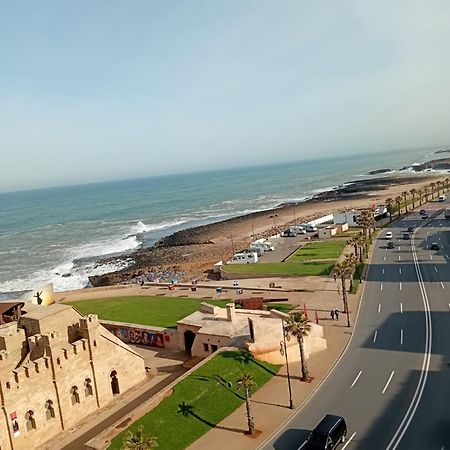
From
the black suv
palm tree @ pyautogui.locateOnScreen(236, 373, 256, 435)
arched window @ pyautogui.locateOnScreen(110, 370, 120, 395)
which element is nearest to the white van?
arched window @ pyautogui.locateOnScreen(110, 370, 120, 395)

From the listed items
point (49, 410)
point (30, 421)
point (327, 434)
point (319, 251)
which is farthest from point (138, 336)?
point (319, 251)

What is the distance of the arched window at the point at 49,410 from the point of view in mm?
28766

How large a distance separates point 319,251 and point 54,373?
171 ft

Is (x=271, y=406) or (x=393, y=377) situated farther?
(x=393, y=377)

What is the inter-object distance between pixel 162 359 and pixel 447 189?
12051 centimetres

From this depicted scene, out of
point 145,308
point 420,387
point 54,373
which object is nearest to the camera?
point 54,373

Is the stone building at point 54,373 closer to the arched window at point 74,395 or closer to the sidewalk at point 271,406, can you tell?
the arched window at point 74,395

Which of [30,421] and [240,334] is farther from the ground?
[240,334]

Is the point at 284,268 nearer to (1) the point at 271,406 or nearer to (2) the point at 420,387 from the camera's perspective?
(2) the point at 420,387

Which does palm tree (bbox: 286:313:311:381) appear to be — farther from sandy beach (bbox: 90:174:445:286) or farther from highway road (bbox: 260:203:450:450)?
sandy beach (bbox: 90:174:445:286)

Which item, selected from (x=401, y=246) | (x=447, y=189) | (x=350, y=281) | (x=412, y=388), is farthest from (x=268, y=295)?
(x=447, y=189)

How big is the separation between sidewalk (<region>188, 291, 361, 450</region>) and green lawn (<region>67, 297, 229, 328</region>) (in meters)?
14.8

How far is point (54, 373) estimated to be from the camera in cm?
2897

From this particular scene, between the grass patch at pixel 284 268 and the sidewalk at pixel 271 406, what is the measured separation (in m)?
22.6
